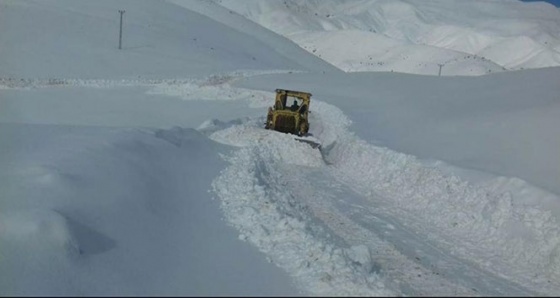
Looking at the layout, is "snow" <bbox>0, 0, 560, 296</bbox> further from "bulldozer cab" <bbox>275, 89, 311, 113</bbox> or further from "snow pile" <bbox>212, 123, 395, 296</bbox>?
"bulldozer cab" <bbox>275, 89, 311, 113</bbox>

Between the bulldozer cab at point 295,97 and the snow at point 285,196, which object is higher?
the bulldozer cab at point 295,97

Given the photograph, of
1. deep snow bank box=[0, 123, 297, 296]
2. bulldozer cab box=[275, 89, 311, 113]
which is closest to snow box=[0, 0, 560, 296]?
deep snow bank box=[0, 123, 297, 296]

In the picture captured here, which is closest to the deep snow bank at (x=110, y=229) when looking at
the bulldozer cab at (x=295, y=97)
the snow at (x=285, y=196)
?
the snow at (x=285, y=196)

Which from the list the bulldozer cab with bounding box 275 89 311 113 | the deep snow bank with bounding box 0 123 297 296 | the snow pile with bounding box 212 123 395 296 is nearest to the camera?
the deep snow bank with bounding box 0 123 297 296

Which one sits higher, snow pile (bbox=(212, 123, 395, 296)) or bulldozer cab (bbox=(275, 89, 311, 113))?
bulldozer cab (bbox=(275, 89, 311, 113))

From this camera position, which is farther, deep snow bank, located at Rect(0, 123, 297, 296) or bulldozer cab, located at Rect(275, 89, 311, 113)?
bulldozer cab, located at Rect(275, 89, 311, 113)

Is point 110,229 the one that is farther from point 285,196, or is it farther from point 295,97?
point 295,97

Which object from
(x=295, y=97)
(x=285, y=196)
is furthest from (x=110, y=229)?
(x=295, y=97)

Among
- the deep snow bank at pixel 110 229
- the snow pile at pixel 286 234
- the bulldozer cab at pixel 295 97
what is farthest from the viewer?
the bulldozer cab at pixel 295 97

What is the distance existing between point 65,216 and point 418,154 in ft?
37.5

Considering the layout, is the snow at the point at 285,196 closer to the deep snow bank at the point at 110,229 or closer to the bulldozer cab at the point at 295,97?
the deep snow bank at the point at 110,229

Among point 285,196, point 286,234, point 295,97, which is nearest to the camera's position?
point 286,234

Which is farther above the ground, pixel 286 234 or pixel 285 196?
pixel 286 234

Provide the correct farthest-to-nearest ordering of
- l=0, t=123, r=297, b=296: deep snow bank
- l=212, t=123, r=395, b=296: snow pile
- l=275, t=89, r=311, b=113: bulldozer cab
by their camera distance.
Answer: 1. l=275, t=89, r=311, b=113: bulldozer cab
2. l=212, t=123, r=395, b=296: snow pile
3. l=0, t=123, r=297, b=296: deep snow bank
